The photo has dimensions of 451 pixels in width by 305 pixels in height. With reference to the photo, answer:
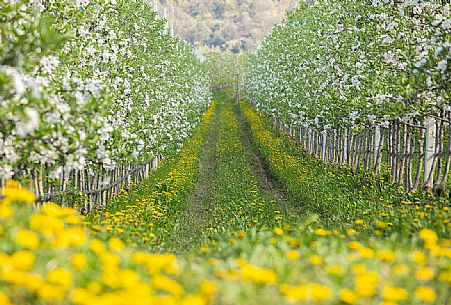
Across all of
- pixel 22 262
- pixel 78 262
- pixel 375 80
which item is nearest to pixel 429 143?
pixel 375 80

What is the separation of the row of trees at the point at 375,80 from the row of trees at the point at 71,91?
5.39m

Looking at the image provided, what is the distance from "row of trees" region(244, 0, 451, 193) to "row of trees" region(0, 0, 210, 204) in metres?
5.39

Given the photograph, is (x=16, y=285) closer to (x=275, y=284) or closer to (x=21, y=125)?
(x=275, y=284)

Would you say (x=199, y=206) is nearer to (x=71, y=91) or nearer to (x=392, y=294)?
(x=71, y=91)

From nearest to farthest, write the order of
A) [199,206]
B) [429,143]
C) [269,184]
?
[429,143]
[199,206]
[269,184]

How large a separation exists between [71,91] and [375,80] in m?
7.16

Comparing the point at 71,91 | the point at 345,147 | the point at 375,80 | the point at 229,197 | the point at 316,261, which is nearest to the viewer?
the point at 316,261

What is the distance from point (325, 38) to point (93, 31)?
933 cm

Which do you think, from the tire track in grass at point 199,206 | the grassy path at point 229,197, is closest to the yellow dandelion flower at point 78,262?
the grassy path at point 229,197

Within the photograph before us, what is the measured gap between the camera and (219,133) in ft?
122

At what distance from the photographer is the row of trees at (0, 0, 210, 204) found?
6.86 meters

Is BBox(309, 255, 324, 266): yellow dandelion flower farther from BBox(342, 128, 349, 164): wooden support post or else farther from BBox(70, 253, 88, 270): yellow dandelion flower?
BBox(342, 128, 349, 164): wooden support post

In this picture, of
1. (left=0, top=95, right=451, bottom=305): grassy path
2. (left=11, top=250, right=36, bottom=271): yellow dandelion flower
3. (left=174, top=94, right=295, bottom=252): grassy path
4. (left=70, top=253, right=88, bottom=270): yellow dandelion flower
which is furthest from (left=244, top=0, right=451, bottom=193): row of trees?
(left=11, top=250, right=36, bottom=271): yellow dandelion flower

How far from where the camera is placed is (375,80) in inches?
474
